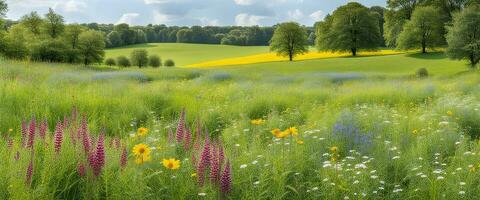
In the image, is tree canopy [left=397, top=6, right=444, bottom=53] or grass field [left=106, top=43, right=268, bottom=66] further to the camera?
grass field [left=106, top=43, right=268, bottom=66]

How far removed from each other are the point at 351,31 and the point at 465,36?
64.7 ft

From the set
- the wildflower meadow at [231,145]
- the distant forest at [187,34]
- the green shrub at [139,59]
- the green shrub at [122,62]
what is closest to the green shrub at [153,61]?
the green shrub at [139,59]

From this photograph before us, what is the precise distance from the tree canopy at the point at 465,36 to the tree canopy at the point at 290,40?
2311cm

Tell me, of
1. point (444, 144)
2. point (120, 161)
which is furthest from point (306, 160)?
point (444, 144)

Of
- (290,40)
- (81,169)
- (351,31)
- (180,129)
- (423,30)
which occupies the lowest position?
(81,169)

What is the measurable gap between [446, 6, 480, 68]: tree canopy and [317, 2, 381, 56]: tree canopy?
18441 mm

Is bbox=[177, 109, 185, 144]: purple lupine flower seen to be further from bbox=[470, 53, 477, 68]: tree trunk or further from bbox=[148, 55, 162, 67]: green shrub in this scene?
bbox=[148, 55, 162, 67]: green shrub

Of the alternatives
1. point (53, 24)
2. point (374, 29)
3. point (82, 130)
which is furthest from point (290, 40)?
point (82, 130)

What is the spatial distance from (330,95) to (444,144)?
7.39 meters

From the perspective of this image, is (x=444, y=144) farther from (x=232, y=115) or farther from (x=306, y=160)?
(x=232, y=115)

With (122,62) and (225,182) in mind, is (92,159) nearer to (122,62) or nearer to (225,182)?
(225,182)

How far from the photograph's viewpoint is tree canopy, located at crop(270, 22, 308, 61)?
193ft

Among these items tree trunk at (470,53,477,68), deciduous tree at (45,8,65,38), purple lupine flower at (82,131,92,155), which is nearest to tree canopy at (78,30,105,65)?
deciduous tree at (45,8,65,38)

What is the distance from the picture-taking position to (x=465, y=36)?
3803 cm
